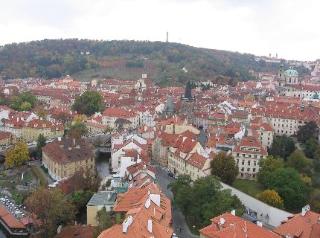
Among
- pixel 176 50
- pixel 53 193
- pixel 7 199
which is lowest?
pixel 7 199

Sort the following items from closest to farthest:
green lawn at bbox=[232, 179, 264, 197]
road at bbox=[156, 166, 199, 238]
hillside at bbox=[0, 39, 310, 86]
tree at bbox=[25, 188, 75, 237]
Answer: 1. road at bbox=[156, 166, 199, 238]
2. tree at bbox=[25, 188, 75, 237]
3. green lawn at bbox=[232, 179, 264, 197]
4. hillside at bbox=[0, 39, 310, 86]

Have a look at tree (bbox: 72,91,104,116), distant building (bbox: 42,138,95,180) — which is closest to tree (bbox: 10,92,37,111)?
tree (bbox: 72,91,104,116)

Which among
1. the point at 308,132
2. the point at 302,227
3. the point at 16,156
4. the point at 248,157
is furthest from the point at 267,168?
the point at 16,156

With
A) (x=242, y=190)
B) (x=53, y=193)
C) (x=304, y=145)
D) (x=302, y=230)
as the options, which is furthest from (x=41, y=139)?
(x=302, y=230)

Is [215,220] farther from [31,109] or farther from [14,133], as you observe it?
[31,109]

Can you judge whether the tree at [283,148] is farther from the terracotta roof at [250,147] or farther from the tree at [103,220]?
the tree at [103,220]

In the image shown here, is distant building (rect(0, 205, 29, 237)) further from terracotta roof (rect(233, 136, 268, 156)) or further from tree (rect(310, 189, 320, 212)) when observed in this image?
tree (rect(310, 189, 320, 212))

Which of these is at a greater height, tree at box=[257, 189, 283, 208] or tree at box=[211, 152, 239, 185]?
tree at box=[211, 152, 239, 185]
